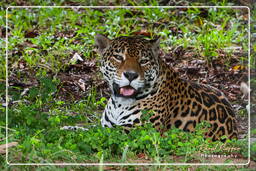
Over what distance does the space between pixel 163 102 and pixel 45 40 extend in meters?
2.23

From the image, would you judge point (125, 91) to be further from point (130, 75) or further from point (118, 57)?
point (118, 57)

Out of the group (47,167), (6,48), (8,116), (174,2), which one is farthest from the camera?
(174,2)

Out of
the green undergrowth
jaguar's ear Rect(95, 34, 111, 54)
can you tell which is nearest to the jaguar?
jaguar's ear Rect(95, 34, 111, 54)

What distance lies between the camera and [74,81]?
8.13 metres

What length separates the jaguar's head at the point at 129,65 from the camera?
6.96 metres

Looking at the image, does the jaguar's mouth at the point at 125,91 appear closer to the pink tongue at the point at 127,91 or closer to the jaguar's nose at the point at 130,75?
the pink tongue at the point at 127,91

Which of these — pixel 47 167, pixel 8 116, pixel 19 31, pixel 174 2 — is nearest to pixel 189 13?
pixel 174 2

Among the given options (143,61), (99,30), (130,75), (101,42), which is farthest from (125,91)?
(99,30)

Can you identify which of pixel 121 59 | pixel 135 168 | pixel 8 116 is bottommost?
pixel 135 168

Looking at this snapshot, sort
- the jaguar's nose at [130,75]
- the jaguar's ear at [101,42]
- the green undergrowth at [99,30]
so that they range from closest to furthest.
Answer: the jaguar's nose at [130,75], the jaguar's ear at [101,42], the green undergrowth at [99,30]

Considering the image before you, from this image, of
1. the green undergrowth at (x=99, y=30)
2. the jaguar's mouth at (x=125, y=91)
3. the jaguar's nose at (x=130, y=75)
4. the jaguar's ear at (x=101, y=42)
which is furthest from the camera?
the green undergrowth at (x=99, y=30)

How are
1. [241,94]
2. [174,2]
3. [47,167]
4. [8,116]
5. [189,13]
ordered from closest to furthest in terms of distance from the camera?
[47,167] < [8,116] < [241,94] < [189,13] < [174,2]

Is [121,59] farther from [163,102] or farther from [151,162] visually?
[151,162]

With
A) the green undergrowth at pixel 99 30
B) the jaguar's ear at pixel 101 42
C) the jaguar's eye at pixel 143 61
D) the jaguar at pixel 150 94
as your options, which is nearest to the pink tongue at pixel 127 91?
the jaguar at pixel 150 94
